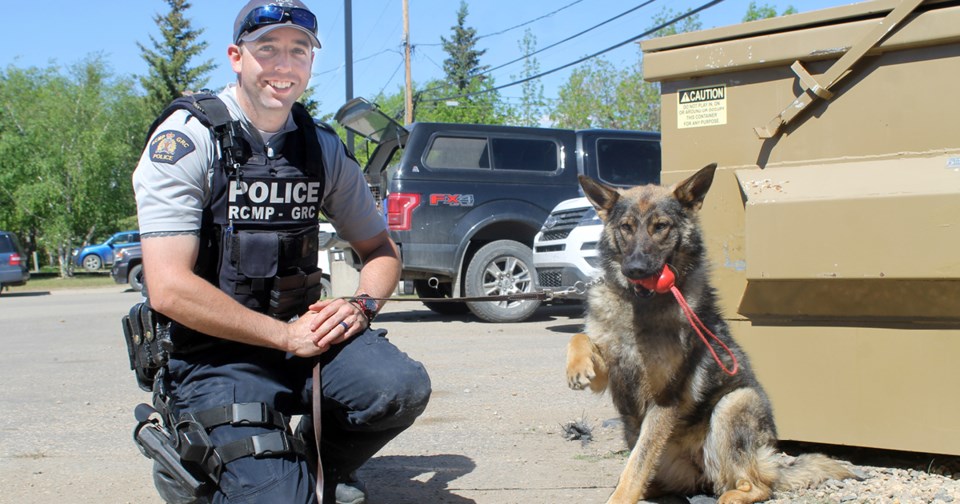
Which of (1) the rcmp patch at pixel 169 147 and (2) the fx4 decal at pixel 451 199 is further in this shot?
(2) the fx4 decal at pixel 451 199

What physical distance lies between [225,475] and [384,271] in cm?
112

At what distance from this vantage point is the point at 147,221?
269 cm

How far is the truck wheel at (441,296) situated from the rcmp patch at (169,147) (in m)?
8.11

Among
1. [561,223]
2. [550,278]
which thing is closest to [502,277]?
[550,278]

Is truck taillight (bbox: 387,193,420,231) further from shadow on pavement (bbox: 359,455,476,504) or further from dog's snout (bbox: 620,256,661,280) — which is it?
dog's snout (bbox: 620,256,661,280)

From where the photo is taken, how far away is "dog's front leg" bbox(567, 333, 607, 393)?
3.26 meters

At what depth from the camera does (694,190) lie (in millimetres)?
3629

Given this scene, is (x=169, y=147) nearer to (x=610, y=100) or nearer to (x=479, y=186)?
(x=479, y=186)

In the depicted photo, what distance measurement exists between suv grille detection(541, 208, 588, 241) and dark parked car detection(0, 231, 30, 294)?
16.5 m

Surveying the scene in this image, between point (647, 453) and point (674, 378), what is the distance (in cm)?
34

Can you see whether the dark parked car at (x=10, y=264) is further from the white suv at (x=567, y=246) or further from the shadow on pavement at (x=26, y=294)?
the white suv at (x=567, y=246)

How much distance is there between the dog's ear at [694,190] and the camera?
3.55m

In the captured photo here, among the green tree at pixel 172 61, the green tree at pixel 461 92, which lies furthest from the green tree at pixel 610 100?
the green tree at pixel 172 61

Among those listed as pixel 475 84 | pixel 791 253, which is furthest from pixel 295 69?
pixel 475 84
